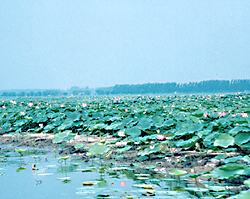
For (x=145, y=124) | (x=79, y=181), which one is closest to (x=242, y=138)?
(x=145, y=124)

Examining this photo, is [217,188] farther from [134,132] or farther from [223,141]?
[134,132]

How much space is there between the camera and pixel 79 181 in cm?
329

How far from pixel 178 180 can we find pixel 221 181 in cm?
48

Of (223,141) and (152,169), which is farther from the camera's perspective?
(152,169)

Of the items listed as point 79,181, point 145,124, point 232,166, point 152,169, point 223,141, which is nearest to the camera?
point 232,166

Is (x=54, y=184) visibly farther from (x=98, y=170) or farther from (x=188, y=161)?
(x=188, y=161)

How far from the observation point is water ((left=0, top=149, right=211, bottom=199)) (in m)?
2.80

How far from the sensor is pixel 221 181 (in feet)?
9.87

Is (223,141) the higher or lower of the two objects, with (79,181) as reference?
higher

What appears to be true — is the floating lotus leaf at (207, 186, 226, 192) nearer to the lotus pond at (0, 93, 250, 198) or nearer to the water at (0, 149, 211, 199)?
the lotus pond at (0, 93, 250, 198)

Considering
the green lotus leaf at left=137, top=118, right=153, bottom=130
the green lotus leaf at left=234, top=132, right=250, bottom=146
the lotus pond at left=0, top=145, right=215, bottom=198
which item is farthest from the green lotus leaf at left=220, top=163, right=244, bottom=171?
the green lotus leaf at left=137, top=118, right=153, bottom=130

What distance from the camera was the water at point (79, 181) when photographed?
9.18ft

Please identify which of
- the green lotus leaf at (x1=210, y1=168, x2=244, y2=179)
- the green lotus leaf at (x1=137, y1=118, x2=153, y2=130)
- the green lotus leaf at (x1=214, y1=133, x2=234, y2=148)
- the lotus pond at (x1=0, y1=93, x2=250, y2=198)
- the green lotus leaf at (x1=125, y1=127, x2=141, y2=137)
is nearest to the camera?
the green lotus leaf at (x1=210, y1=168, x2=244, y2=179)

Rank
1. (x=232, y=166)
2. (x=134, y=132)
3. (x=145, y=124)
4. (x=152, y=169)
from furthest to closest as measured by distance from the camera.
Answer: (x=145, y=124), (x=134, y=132), (x=152, y=169), (x=232, y=166)
